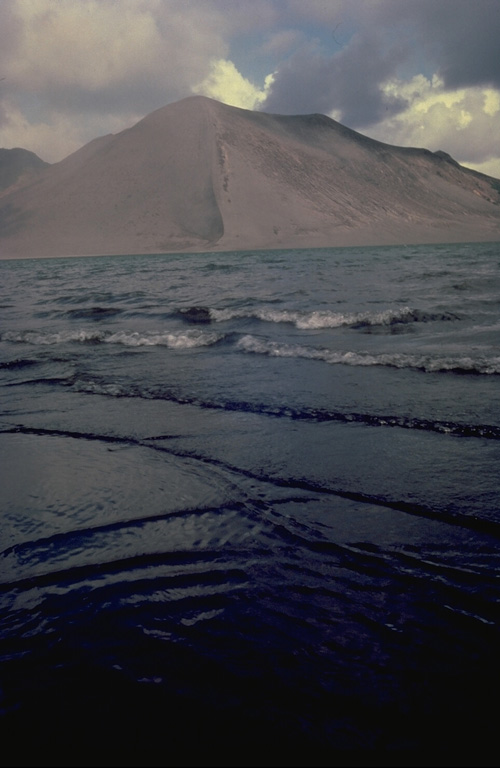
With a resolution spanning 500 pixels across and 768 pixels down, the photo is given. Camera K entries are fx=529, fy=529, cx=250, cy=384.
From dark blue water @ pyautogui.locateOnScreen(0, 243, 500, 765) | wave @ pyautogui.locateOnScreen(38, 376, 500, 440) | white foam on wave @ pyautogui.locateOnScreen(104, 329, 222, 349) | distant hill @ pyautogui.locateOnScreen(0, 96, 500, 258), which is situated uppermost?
distant hill @ pyautogui.locateOnScreen(0, 96, 500, 258)

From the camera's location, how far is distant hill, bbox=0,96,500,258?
387 ft

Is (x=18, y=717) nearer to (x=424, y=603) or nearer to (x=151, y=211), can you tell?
(x=424, y=603)

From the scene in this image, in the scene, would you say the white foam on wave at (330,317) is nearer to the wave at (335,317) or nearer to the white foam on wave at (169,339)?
the wave at (335,317)

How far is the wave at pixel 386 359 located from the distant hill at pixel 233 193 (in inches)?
4060

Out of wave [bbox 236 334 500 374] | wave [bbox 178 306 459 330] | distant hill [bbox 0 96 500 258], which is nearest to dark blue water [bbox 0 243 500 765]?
wave [bbox 236 334 500 374]

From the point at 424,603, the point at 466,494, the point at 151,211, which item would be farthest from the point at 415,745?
the point at 151,211

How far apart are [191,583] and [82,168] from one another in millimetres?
162852

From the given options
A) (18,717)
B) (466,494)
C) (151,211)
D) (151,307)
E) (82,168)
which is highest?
(82,168)

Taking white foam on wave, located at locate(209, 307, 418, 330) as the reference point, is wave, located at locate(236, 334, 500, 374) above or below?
below

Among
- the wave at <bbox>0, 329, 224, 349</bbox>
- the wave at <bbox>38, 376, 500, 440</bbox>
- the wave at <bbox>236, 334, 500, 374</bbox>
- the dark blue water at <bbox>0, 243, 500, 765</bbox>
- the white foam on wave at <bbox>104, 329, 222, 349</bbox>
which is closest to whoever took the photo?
the dark blue water at <bbox>0, 243, 500, 765</bbox>

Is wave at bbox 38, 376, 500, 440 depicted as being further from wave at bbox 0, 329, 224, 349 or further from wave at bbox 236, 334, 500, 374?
wave at bbox 0, 329, 224, 349

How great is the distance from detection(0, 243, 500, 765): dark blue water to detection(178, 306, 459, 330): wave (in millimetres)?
3791

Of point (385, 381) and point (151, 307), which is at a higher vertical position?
point (151, 307)

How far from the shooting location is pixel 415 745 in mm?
1310
